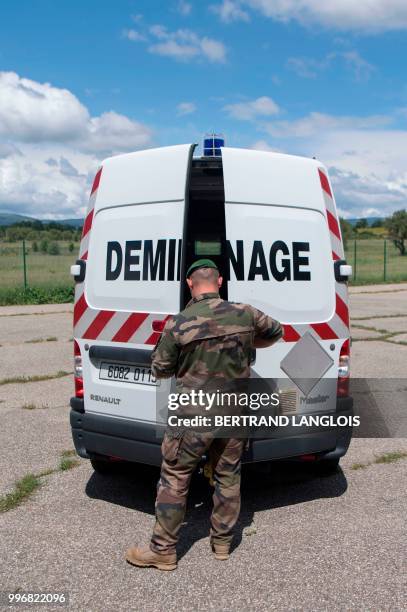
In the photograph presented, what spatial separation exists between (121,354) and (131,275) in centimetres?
53

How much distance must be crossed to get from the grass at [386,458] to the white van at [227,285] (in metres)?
0.91

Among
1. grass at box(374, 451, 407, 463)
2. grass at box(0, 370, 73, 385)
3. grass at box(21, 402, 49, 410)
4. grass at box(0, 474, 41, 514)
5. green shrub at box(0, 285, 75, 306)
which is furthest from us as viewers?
green shrub at box(0, 285, 75, 306)

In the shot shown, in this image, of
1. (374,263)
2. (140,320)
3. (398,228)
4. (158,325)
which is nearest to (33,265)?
(140,320)

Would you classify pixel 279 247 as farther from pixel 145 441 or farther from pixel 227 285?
pixel 145 441

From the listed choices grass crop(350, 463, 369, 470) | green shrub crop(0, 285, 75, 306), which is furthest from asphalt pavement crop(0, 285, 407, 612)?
green shrub crop(0, 285, 75, 306)

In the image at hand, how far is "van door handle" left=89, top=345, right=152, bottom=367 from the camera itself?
4.07 m

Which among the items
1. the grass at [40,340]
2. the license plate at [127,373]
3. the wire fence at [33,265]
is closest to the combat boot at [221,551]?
the license plate at [127,373]

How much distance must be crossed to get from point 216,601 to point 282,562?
0.54 metres

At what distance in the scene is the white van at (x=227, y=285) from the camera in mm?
4039

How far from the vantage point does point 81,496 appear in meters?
4.53

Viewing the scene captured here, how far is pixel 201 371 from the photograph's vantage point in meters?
3.51

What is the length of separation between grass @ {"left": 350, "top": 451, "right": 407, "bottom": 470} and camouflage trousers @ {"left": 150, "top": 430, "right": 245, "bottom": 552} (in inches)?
70.2

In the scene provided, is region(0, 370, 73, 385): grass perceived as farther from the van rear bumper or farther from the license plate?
the license plate

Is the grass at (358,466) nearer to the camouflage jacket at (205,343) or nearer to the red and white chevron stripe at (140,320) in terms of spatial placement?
the red and white chevron stripe at (140,320)
